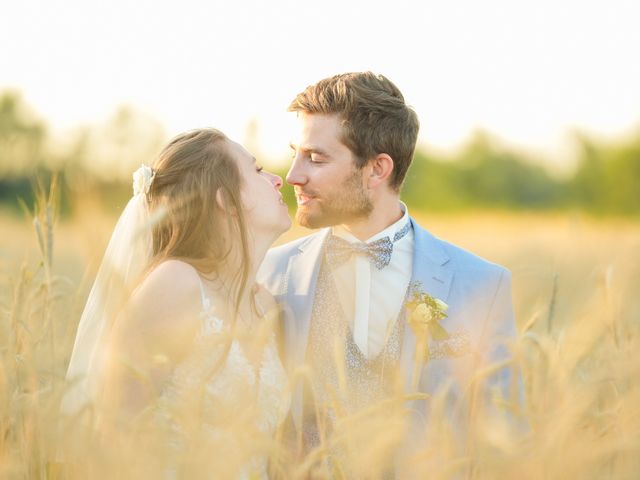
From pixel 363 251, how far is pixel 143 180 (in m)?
1.22

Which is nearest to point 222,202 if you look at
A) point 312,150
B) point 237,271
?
point 237,271

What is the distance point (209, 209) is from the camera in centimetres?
354

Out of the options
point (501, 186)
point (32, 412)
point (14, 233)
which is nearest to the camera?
point (32, 412)

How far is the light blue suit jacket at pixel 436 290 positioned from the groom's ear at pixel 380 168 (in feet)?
1.19

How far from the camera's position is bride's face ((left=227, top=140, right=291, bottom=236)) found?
11.8ft

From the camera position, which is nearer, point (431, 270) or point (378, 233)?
point (431, 270)

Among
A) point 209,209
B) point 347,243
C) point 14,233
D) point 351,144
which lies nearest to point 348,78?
point 351,144

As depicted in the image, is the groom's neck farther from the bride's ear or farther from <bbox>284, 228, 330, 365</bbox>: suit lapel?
the bride's ear

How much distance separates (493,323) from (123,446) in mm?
2556

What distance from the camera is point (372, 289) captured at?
13.5ft

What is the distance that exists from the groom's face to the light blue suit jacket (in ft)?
0.44

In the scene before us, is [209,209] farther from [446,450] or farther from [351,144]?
[446,450]

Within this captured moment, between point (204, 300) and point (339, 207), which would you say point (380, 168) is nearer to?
point (339, 207)

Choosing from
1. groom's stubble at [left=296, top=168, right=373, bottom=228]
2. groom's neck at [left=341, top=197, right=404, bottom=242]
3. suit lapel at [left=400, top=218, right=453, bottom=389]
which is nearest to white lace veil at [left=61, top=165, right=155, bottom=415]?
groom's stubble at [left=296, top=168, right=373, bottom=228]
